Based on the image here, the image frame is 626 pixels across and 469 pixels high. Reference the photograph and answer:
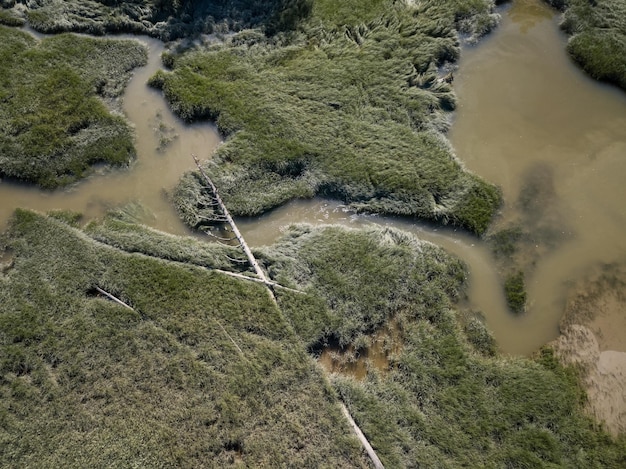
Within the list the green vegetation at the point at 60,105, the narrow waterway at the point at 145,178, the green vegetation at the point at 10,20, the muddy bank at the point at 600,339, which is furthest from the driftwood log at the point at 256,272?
the green vegetation at the point at 10,20

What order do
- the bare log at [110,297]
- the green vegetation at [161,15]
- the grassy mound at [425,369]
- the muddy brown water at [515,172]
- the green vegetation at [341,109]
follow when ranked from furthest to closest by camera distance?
the green vegetation at [161,15]
the green vegetation at [341,109]
the muddy brown water at [515,172]
the bare log at [110,297]
the grassy mound at [425,369]

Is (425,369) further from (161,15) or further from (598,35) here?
(161,15)

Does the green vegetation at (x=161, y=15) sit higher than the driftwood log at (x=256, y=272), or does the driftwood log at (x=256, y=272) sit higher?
the green vegetation at (x=161, y=15)

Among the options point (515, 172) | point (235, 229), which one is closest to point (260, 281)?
point (235, 229)

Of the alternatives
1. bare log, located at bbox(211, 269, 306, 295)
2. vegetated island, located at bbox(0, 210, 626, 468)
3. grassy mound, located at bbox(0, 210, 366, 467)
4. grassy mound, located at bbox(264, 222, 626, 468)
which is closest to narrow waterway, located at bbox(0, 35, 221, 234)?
vegetated island, located at bbox(0, 210, 626, 468)

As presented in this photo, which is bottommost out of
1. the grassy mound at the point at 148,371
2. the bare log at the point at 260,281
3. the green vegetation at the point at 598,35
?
the grassy mound at the point at 148,371

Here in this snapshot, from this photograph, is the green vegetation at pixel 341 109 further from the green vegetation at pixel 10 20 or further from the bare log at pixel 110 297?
the green vegetation at pixel 10 20

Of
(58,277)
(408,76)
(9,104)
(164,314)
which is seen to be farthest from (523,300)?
(9,104)
